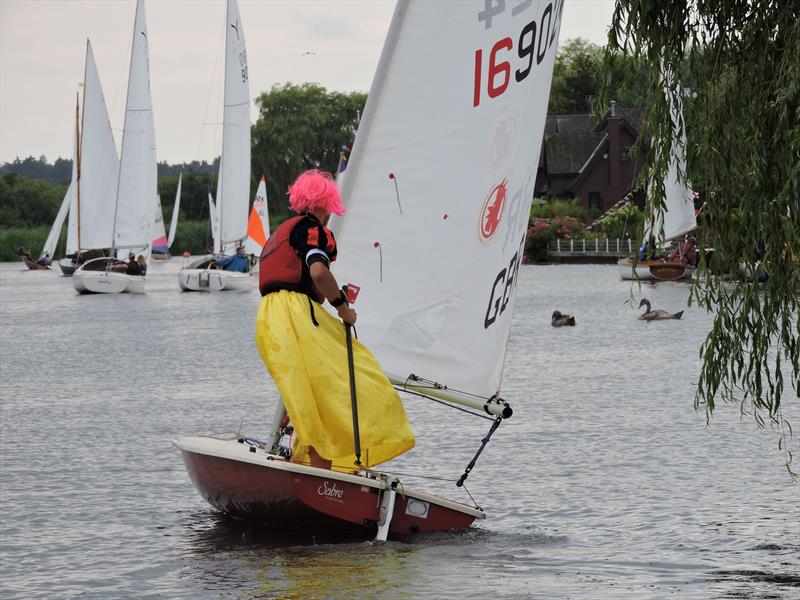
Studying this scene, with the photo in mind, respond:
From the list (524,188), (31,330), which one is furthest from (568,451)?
(31,330)

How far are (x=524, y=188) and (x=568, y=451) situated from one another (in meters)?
4.79

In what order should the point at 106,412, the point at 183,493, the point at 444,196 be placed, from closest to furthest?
the point at 444,196
the point at 183,493
the point at 106,412

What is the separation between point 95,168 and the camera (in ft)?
205

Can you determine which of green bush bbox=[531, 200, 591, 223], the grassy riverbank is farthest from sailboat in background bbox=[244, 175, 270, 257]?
the grassy riverbank

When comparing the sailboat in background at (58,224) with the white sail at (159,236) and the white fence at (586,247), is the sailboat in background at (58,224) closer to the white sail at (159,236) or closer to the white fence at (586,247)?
the white sail at (159,236)

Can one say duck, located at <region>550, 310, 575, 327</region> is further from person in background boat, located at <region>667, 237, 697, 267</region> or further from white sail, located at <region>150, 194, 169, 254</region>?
white sail, located at <region>150, 194, 169, 254</region>

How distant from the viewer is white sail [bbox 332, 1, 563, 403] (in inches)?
352

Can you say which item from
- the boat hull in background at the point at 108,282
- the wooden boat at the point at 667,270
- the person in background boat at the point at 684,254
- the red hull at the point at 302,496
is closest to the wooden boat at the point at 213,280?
the boat hull in background at the point at 108,282

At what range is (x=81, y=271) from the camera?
54969 millimetres

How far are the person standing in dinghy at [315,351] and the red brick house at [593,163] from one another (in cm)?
7866

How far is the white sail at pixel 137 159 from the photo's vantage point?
56.0m

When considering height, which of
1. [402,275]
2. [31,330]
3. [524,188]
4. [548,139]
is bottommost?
[31,330]

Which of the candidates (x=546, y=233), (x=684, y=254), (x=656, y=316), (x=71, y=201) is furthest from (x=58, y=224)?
(x=656, y=316)

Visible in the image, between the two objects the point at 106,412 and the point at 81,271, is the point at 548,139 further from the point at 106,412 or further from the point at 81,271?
the point at 106,412
